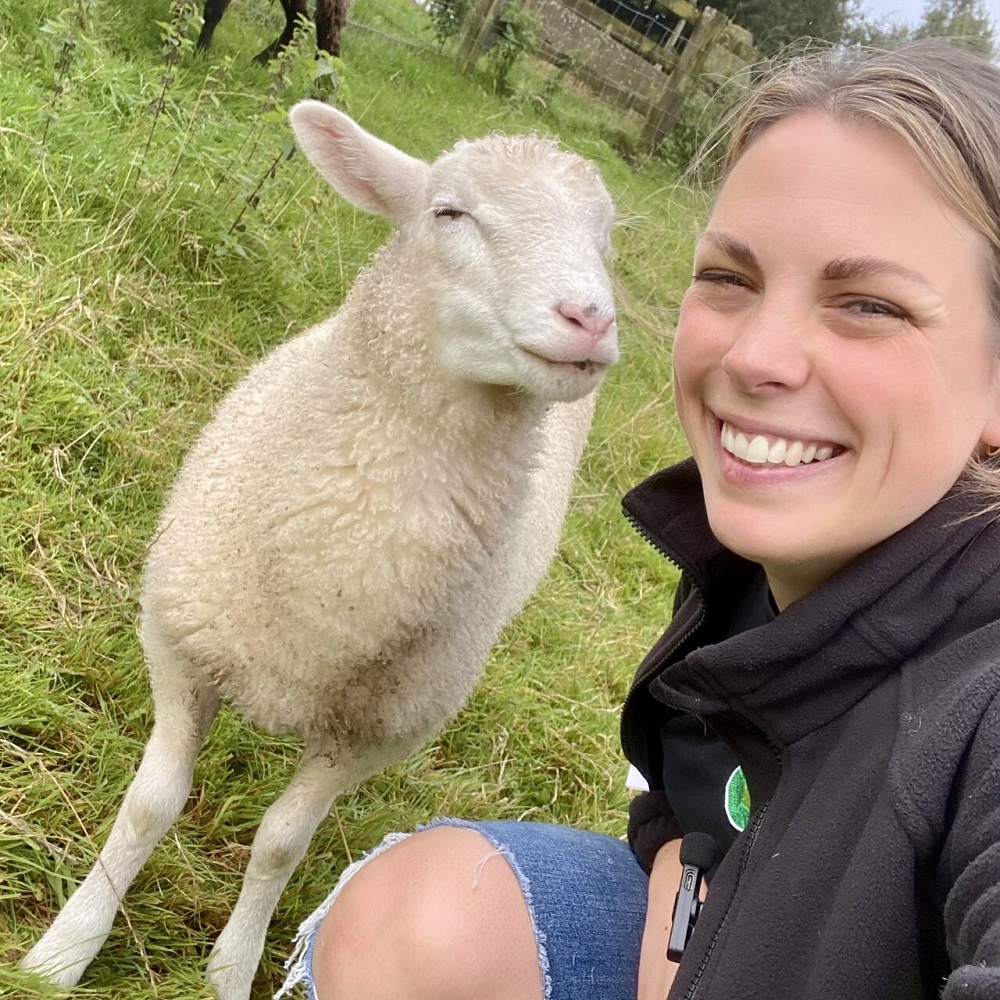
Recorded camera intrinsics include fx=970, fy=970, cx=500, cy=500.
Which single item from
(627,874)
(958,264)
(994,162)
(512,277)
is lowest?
(627,874)

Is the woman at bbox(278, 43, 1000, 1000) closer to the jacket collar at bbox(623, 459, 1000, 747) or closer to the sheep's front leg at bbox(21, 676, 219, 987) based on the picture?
the jacket collar at bbox(623, 459, 1000, 747)

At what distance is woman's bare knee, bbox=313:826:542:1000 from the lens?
55.1 inches

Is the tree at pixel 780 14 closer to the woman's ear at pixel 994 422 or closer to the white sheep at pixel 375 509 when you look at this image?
the white sheep at pixel 375 509

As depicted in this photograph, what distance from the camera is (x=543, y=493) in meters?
2.73

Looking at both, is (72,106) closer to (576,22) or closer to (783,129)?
(783,129)

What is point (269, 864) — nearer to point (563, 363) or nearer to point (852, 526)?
point (563, 363)

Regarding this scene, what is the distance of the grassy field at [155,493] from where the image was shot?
1.98 metres

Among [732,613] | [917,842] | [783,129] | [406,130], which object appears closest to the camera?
[917,842]

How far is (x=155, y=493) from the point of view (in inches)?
107

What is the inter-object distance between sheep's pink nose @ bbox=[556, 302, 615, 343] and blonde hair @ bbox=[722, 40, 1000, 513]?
0.42 metres

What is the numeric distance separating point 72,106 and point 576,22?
7.81 metres

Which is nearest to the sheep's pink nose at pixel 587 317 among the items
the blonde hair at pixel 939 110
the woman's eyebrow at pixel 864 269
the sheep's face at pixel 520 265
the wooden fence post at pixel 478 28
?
the sheep's face at pixel 520 265

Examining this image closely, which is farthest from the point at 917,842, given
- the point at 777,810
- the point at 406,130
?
the point at 406,130

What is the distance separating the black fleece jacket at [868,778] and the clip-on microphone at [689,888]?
0.27 meters
